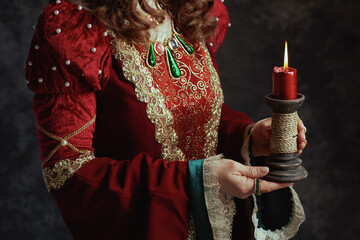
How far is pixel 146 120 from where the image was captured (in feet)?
4.03

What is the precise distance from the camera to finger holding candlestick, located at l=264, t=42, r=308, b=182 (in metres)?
0.98

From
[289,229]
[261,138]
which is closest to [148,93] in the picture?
[261,138]

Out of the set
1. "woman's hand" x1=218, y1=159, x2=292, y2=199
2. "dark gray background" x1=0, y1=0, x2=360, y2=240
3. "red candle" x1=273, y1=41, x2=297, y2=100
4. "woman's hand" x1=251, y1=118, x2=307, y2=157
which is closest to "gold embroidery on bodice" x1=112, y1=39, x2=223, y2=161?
"woman's hand" x1=251, y1=118, x2=307, y2=157

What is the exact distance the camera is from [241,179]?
1.07 meters

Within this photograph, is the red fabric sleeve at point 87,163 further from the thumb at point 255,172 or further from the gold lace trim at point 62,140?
the thumb at point 255,172

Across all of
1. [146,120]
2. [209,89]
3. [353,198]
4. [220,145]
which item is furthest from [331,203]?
[146,120]

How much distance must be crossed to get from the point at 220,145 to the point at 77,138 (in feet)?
1.57

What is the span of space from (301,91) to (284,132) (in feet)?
4.36

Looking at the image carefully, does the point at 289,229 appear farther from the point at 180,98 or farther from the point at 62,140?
the point at 62,140

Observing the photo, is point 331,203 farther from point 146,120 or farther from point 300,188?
point 146,120

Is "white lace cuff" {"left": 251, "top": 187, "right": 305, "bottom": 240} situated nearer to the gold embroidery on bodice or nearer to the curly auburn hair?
the gold embroidery on bodice

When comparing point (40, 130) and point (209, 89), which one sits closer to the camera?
point (40, 130)

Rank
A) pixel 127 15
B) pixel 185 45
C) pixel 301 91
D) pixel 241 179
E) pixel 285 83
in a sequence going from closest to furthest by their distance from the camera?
pixel 285 83 < pixel 241 179 < pixel 127 15 < pixel 185 45 < pixel 301 91

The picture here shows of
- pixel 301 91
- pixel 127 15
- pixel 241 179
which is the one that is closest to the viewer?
pixel 241 179
